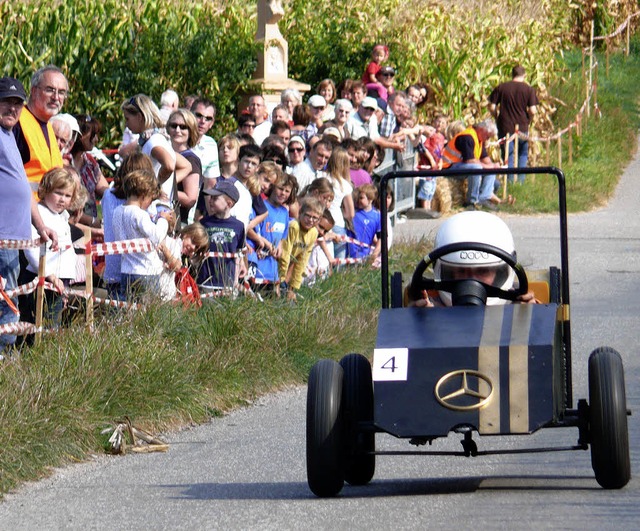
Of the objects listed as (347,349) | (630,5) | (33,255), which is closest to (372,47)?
(347,349)

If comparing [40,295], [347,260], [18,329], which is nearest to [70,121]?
[40,295]

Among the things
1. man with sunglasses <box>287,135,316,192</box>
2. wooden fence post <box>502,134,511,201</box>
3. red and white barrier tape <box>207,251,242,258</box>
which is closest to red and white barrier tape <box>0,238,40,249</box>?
red and white barrier tape <box>207,251,242,258</box>

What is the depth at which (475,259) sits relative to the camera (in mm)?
7180

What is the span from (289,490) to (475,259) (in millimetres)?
1339

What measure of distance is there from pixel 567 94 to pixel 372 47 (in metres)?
7.75

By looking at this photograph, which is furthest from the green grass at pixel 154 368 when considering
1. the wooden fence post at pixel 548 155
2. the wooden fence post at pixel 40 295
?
the wooden fence post at pixel 548 155

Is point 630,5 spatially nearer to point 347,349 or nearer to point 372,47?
point 372,47

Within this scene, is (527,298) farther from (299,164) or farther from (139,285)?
(299,164)

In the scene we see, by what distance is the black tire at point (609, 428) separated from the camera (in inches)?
258

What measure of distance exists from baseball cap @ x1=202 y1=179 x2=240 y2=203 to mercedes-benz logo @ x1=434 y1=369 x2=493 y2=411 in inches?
197

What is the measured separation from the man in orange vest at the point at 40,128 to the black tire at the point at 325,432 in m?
3.97

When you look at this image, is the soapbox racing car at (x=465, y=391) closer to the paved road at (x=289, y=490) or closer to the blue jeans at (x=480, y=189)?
the paved road at (x=289, y=490)

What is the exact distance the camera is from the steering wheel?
274 inches

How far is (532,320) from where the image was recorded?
6.82 metres
